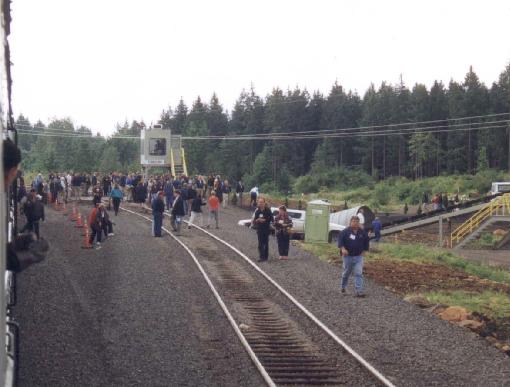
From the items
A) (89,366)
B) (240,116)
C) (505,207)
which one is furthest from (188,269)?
(240,116)

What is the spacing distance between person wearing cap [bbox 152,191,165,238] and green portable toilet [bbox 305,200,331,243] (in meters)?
5.37

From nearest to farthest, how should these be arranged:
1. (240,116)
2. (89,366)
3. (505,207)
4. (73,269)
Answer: (89,366) → (73,269) → (505,207) → (240,116)

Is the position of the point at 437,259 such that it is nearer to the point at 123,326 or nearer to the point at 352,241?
the point at 352,241

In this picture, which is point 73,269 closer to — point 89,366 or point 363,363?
point 89,366

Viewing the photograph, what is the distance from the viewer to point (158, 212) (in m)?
25.8

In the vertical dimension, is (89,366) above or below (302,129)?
below

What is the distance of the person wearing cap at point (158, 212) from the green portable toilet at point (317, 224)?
537cm

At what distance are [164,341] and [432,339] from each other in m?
4.03

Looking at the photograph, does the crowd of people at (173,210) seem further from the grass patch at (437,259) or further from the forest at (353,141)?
the forest at (353,141)

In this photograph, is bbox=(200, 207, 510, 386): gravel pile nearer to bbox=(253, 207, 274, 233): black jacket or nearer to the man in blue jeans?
the man in blue jeans

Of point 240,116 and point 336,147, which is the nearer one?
point 336,147

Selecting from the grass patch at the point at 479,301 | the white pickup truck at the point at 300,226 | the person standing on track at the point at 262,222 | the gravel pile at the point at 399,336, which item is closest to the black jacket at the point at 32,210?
the person standing on track at the point at 262,222

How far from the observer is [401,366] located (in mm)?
10508

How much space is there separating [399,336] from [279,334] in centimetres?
184
